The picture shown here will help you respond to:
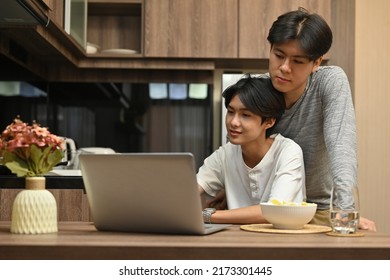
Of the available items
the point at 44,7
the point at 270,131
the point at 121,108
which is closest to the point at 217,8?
the point at 121,108

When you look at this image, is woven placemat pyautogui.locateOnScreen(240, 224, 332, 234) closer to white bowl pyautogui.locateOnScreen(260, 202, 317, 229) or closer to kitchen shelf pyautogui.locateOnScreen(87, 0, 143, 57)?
white bowl pyautogui.locateOnScreen(260, 202, 317, 229)

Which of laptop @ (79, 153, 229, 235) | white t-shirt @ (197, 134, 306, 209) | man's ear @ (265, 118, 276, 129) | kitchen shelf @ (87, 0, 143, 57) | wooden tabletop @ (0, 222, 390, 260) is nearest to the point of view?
wooden tabletop @ (0, 222, 390, 260)

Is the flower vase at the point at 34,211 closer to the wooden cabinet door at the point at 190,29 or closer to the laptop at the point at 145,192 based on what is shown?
the laptop at the point at 145,192

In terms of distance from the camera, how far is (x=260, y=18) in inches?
155

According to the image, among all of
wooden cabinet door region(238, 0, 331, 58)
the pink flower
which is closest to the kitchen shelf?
wooden cabinet door region(238, 0, 331, 58)

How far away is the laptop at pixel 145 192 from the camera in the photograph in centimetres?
154

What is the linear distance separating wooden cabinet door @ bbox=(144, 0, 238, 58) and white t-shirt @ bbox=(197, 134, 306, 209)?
1656mm

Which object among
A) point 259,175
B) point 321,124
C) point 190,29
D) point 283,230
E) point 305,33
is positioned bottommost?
point 283,230

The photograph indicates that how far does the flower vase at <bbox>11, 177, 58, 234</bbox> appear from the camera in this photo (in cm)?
163

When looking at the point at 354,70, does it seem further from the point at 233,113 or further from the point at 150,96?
the point at 233,113

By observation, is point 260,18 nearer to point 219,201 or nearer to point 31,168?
point 219,201

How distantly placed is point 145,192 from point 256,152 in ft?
2.24

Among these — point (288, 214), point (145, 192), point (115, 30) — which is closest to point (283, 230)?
point (288, 214)
